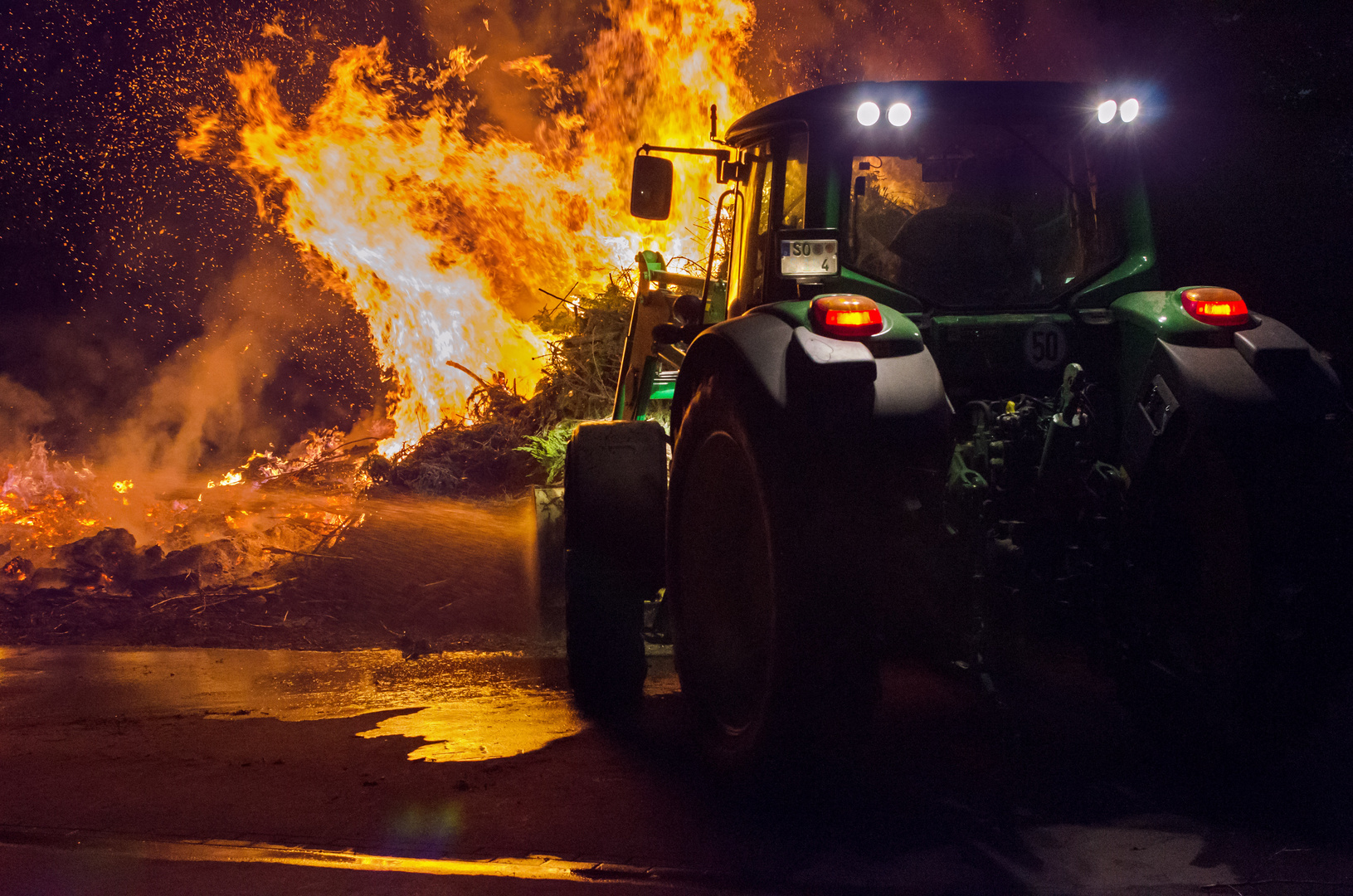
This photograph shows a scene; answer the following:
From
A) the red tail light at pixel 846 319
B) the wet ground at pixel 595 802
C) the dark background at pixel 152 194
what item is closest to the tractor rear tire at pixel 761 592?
the wet ground at pixel 595 802

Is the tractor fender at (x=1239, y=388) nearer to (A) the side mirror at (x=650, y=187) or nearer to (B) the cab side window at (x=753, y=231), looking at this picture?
(B) the cab side window at (x=753, y=231)

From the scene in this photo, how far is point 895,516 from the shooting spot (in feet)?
9.71

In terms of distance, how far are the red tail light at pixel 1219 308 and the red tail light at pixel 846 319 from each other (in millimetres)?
1221

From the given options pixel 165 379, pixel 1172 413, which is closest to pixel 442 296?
pixel 165 379

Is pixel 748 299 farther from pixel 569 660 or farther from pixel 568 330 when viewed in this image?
pixel 568 330

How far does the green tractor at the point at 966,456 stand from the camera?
3.00 m

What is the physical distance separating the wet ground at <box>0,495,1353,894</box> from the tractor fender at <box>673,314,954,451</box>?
3.17 ft

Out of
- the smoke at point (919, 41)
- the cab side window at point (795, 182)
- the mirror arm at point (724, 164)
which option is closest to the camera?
the cab side window at point (795, 182)

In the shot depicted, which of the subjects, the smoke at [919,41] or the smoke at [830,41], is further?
the smoke at [830,41]

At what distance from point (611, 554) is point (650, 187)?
5.82 ft

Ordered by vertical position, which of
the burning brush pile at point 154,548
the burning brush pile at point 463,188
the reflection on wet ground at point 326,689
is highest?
the burning brush pile at point 463,188

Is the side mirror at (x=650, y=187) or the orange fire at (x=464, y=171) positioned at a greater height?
the orange fire at (x=464, y=171)

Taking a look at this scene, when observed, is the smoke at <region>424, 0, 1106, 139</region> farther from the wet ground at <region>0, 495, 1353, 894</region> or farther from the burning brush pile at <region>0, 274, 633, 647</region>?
the wet ground at <region>0, 495, 1353, 894</region>

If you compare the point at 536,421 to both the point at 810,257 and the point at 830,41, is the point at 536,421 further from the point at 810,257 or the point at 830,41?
the point at 810,257
